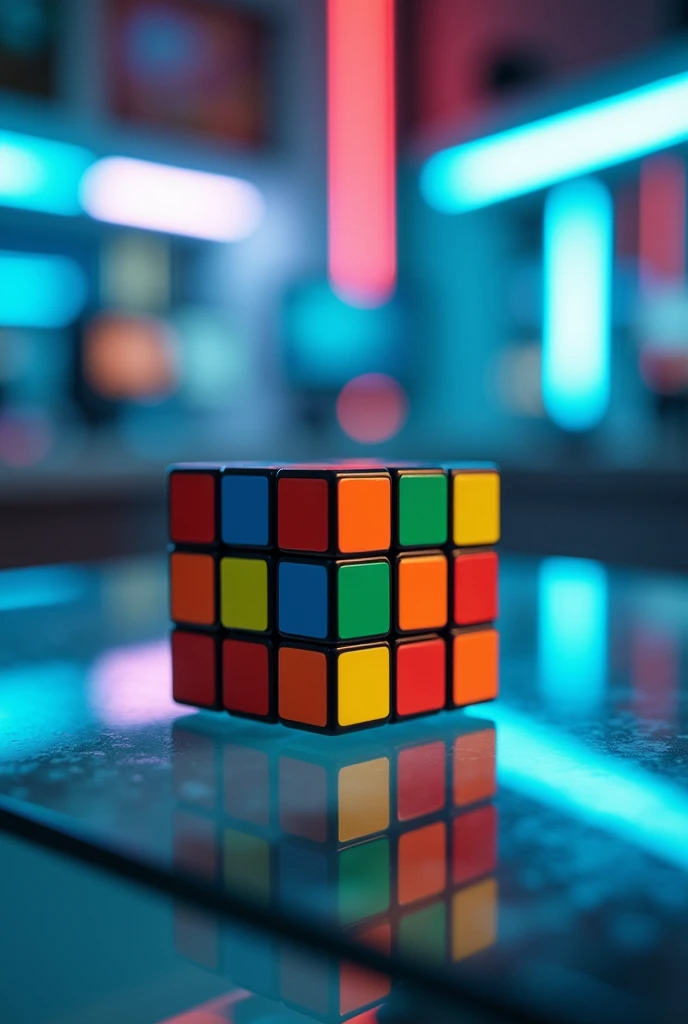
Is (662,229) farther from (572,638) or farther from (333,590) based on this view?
(333,590)

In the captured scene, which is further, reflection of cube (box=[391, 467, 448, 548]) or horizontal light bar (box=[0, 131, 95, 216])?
horizontal light bar (box=[0, 131, 95, 216])

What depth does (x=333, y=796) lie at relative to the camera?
1.67 ft

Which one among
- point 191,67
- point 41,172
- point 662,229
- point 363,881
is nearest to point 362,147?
point 191,67

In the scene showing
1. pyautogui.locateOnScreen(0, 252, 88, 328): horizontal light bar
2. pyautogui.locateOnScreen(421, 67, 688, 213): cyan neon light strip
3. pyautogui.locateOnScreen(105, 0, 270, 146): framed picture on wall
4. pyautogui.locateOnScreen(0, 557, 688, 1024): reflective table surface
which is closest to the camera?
pyautogui.locateOnScreen(0, 557, 688, 1024): reflective table surface

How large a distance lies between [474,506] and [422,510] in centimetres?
6

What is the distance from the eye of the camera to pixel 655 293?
5277mm

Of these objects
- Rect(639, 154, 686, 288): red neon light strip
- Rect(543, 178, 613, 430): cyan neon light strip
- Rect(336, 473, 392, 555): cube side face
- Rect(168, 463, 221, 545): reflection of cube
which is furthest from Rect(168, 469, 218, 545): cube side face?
Rect(639, 154, 686, 288): red neon light strip

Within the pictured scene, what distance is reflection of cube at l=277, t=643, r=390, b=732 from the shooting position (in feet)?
2.00

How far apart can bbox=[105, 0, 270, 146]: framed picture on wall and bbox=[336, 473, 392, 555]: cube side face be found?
4057 millimetres

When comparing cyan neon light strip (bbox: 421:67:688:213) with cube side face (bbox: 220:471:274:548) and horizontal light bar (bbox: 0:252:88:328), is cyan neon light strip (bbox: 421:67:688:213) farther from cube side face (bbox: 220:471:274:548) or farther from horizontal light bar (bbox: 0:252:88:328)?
horizontal light bar (bbox: 0:252:88:328)

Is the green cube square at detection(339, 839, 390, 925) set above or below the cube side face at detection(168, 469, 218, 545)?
below

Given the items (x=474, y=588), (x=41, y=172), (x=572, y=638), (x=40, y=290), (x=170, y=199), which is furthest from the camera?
(x=170, y=199)

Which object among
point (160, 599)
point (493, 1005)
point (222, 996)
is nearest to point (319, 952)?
point (493, 1005)

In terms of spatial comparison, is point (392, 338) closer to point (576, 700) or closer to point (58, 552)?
point (58, 552)
